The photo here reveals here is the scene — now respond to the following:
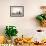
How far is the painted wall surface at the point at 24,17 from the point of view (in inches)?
145

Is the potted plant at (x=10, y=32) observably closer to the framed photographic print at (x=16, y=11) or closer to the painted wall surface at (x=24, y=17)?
the painted wall surface at (x=24, y=17)

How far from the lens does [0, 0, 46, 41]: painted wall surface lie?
3676 millimetres

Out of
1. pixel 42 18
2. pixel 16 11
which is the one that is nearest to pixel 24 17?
pixel 16 11

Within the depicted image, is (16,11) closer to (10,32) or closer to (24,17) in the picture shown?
(24,17)

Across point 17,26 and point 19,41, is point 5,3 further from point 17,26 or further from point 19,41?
point 19,41

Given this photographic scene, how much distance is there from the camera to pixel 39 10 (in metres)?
3.70

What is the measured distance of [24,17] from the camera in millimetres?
3688

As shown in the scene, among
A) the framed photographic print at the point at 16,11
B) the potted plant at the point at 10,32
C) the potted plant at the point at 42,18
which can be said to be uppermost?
the framed photographic print at the point at 16,11

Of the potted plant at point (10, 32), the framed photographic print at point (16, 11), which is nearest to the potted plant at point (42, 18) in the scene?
the framed photographic print at point (16, 11)

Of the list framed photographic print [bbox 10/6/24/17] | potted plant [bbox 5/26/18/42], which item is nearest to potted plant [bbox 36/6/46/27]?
framed photographic print [bbox 10/6/24/17]

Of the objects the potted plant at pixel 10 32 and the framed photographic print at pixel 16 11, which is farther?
the framed photographic print at pixel 16 11

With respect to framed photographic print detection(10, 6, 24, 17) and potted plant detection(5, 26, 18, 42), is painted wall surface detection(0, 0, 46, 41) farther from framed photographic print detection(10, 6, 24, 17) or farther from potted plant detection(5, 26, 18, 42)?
potted plant detection(5, 26, 18, 42)

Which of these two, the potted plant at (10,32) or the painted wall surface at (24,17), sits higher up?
the painted wall surface at (24,17)

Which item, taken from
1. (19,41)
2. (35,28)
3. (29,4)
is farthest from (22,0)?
(19,41)
